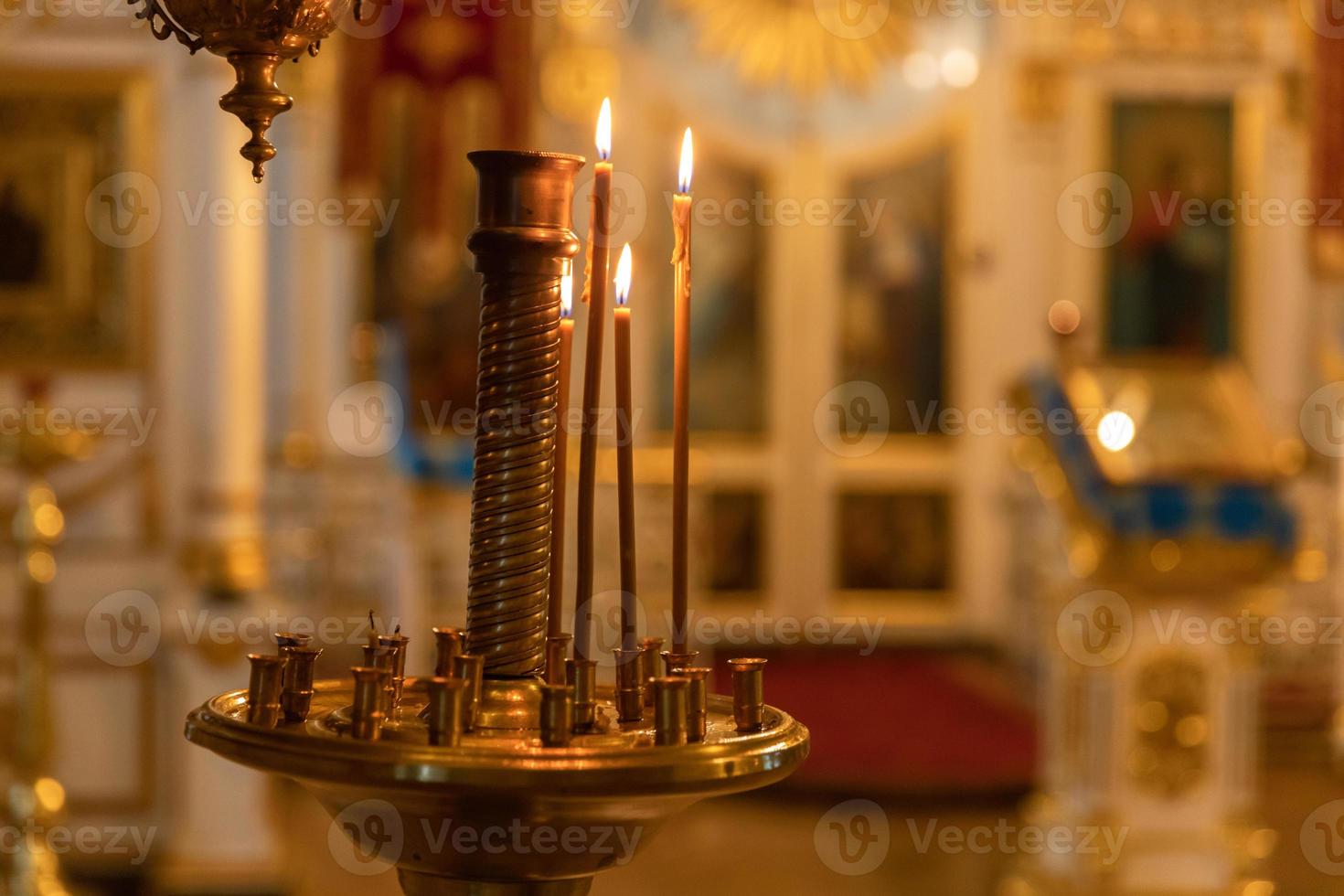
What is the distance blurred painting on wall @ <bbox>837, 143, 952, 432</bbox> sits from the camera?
33.2ft

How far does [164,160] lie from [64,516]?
1.16 m

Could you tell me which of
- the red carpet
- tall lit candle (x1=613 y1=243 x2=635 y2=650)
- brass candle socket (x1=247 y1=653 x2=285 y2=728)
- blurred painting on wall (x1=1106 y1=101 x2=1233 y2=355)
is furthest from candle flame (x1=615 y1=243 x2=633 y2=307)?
blurred painting on wall (x1=1106 y1=101 x2=1233 y2=355)

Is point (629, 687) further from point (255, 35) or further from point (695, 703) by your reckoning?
point (255, 35)

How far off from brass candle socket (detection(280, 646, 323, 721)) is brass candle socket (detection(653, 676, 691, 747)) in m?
0.28

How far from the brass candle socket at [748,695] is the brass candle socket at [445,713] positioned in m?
0.23

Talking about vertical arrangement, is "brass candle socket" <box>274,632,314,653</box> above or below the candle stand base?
above

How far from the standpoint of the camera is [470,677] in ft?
3.95

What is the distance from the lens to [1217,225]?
359 inches

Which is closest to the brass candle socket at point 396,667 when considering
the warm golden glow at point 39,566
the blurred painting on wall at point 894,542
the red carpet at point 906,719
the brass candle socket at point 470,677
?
the brass candle socket at point 470,677

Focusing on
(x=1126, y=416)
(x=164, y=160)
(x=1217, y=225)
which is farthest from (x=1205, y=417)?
(x=1217, y=225)

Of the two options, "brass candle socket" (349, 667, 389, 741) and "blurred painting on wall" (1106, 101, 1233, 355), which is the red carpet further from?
"brass candle socket" (349, 667, 389, 741)

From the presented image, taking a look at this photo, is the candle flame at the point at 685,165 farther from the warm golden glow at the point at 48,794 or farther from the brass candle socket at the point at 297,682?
the warm golden glow at the point at 48,794

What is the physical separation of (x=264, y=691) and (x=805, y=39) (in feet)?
30.3

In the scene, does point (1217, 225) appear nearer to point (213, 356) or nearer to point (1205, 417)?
point (1205, 417)
